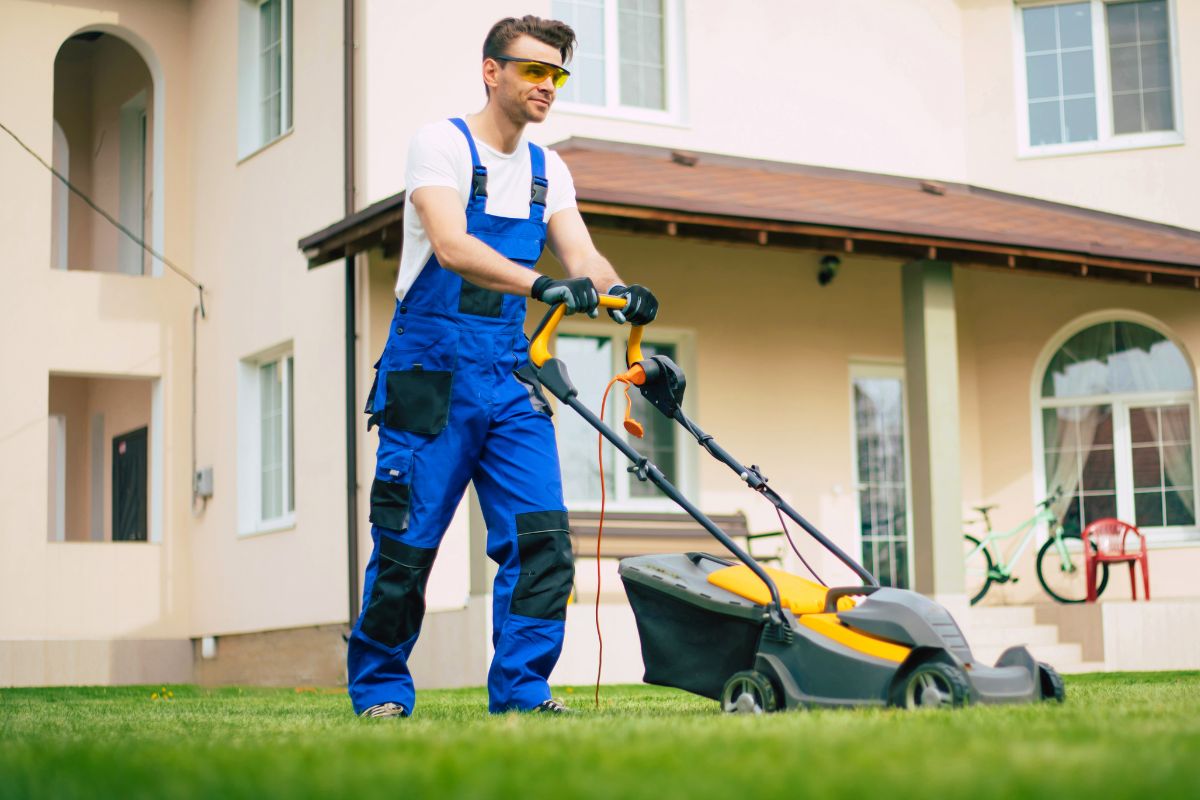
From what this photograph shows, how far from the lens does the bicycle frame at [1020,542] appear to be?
558 inches

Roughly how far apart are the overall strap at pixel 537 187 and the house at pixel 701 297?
20.4ft

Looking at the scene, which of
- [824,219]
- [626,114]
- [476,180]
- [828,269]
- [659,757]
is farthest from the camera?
[828,269]

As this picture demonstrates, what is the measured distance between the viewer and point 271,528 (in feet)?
45.8

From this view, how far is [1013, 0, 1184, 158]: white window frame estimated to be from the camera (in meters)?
15.3

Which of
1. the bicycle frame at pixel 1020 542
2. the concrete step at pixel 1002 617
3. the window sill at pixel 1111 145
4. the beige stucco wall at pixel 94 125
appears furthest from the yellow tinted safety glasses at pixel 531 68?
the beige stucco wall at pixel 94 125

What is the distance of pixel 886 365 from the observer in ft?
48.3

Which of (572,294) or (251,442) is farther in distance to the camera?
(251,442)

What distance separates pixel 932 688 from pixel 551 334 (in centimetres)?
162

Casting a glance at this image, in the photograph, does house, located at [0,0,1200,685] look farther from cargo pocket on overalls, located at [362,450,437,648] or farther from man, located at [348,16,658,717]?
cargo pocket on overalls, located at [362,450,437,648]

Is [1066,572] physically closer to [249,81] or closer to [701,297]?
[701,297]

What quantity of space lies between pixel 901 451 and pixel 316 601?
5303mm

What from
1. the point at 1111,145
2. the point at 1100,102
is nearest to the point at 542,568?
the point at 1111,145

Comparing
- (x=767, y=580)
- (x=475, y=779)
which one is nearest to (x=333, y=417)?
(x=767, y=580)

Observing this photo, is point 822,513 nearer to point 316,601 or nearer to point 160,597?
point 316,601
